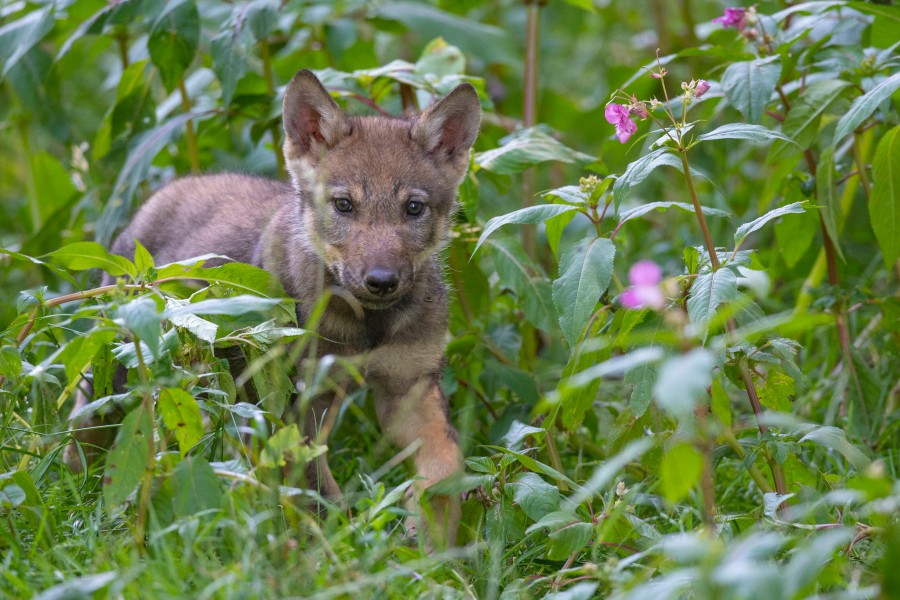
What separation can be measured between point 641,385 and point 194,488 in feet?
4.29

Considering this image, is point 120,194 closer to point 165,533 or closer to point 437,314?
point 437,314

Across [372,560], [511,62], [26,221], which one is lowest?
[26,221]

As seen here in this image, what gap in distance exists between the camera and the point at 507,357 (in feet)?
14.8

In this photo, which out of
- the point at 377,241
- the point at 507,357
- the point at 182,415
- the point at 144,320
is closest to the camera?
the point at 144,320

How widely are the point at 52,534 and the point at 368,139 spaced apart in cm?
193

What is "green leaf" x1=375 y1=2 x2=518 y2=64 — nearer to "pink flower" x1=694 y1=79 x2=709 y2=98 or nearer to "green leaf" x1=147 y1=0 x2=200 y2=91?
"green leaf" x1=147 y1=0 x2=200 y2=91

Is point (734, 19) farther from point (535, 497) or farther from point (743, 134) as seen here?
point (535, 497)

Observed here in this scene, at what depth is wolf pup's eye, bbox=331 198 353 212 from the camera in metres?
3.96

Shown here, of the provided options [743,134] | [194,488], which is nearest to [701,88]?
[743,134]

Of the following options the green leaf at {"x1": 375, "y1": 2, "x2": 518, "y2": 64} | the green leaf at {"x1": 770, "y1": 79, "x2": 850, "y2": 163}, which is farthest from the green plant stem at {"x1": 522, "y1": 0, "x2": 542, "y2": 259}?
the green leaf at {"x1": 770, "y1": 79, "x2": 850, "y2": 163}

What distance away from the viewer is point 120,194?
4.86 metres

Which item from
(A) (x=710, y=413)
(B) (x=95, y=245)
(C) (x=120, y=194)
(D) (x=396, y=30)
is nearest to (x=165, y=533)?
(B) (x=95, y=245)

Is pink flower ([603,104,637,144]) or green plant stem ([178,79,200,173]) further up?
pink flower ([603,104,637,144])

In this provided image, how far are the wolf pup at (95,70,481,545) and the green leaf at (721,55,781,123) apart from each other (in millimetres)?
1031
